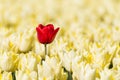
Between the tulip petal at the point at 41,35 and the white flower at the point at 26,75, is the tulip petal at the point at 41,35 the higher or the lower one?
the higher one

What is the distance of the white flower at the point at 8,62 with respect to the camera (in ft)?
9.78

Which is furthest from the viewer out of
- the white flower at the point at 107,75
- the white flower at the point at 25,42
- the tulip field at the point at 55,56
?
the white flower at the point at 25,42

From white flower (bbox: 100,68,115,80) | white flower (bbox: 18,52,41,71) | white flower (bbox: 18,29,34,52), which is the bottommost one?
white flower (bbox: 100,68,115,80)

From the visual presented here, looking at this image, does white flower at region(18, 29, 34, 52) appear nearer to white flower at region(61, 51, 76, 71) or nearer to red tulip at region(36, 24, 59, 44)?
red tulip at region(36, 24, 59, 44)

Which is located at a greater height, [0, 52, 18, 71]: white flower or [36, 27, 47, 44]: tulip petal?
[36, 27, 47, 44]: tulip petal

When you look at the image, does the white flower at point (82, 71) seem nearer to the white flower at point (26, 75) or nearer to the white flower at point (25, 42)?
the white flower at point (26, 75)

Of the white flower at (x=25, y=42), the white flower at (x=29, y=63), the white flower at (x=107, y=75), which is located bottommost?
the white flower at (x=107, y=75)

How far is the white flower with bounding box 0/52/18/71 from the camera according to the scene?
2.98 metres

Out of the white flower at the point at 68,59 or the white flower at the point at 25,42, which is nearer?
the white flower at the point at 68,59

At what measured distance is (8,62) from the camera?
2980 mm

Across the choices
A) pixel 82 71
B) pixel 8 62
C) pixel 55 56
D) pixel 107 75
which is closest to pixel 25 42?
pixel 55 56

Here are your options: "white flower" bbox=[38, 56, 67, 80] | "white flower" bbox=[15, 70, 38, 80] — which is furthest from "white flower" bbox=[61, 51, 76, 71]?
"white flower" bbox=[15, 70, 38, 80]

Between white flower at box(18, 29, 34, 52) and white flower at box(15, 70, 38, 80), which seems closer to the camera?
white flower at box(15, 70, 38, 80)

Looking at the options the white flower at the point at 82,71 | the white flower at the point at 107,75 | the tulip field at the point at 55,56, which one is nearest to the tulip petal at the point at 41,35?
the tulip field at the point at 55,56
